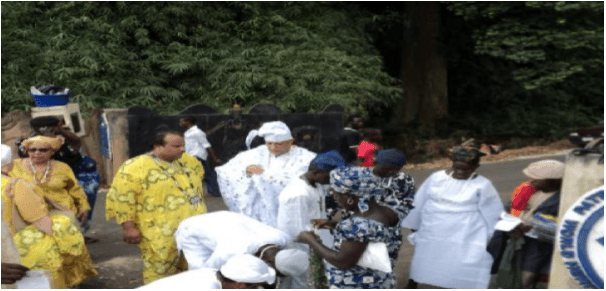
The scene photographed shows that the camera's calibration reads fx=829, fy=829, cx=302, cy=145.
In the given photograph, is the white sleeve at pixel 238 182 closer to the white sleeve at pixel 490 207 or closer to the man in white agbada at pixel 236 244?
the man in white agbada at pixel 236 244

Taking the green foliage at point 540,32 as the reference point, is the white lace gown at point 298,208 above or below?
below

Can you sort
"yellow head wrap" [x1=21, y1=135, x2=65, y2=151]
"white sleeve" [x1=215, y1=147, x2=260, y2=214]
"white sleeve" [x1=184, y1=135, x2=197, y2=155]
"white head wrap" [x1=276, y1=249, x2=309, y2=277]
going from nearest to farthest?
"white head wrap" [x1=276, y1=249, x2=309, y2=277] < "yellow head wrap" [x1=21, y1=135, x2=65, y2=151] < "white sleeve" [x1=215, y1=147, x2=260, y2=214] < "white sleeve" [x1=184, y1=135, x2=197, y2=155]

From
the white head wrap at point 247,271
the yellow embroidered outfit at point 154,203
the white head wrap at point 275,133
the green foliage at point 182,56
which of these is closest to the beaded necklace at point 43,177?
the yellow embroidered outfit at point 154,203

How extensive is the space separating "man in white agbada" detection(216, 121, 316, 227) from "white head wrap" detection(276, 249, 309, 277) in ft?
7.50

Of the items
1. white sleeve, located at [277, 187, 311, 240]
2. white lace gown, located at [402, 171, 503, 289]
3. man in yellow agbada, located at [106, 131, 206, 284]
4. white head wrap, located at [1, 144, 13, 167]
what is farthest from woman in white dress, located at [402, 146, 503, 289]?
white head wrap, located at [1, 144, 13, 167]

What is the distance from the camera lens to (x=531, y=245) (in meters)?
5.76

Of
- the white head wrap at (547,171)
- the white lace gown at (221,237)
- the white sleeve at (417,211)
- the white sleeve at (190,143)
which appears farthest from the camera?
the white sleeve at (190,143)

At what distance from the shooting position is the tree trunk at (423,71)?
1922 centimetres

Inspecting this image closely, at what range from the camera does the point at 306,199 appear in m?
5.63

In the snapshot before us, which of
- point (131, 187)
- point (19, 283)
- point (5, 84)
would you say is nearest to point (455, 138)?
point (5, 84)

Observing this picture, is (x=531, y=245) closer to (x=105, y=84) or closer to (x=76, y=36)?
(x=105, y=84)

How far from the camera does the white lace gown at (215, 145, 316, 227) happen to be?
260 inches

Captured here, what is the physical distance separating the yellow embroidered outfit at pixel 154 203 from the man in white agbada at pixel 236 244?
2.44 feet

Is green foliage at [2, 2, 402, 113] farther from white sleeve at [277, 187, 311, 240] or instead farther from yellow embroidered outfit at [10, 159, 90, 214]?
white sleeve at [277, 187, 311, 240]
